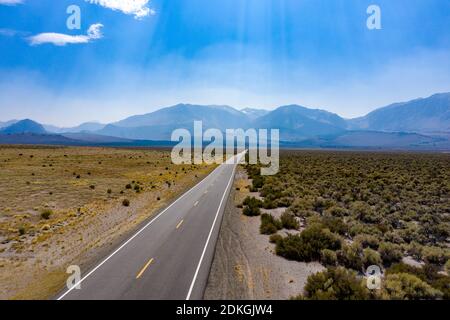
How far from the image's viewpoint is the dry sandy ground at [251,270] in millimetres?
11961

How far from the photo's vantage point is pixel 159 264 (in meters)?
14.4

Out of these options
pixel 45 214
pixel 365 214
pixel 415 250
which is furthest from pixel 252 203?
pixel 45 214

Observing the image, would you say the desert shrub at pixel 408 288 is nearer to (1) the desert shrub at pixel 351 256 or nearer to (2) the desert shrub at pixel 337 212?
(1) the desert shrub at pixel 351 256

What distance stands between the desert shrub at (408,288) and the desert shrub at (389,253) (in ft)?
9.12

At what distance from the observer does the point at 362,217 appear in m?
22.2

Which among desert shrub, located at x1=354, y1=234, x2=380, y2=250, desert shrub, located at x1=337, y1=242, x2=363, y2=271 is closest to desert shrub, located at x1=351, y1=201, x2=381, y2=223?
desert shrub, located at x1=354, y1=234, x2=380, y2=250

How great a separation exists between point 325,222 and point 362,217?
4178 millimetres

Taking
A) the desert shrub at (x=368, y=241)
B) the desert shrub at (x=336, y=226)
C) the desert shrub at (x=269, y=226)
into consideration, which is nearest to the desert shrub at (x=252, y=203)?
the desert shrub at (x=269, y=226)

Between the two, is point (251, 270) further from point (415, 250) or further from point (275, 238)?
point (415, 250)

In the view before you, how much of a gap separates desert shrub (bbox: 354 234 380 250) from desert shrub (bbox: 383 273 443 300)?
176 inches
